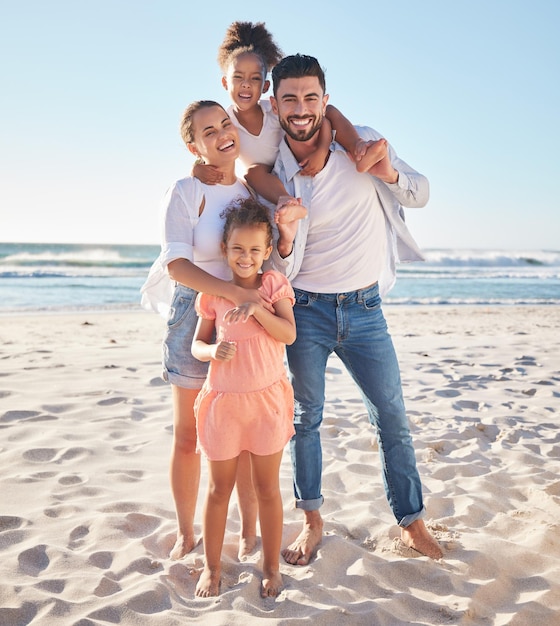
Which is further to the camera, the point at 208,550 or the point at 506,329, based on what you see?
the point at 506,329

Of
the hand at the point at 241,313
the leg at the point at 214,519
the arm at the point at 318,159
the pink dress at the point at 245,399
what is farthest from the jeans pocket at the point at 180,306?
the arm at the point at 318,159

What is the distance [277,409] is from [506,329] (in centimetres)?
890

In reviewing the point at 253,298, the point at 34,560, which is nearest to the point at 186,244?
the point at 253,298

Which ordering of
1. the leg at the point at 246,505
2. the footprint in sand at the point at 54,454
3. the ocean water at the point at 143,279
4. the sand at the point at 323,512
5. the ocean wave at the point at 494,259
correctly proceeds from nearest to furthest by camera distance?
1. the sand at the point at 323,512
2. the leg at the point at 246,505
3. the footprint in sand at the point at 54,454
4. the ocean water at the point at 143,279
5. the ocean wave at the point at 494,259

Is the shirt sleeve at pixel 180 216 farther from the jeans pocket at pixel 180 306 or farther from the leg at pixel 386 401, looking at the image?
the leg at pixel 386 401

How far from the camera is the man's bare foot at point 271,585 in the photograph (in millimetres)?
2516

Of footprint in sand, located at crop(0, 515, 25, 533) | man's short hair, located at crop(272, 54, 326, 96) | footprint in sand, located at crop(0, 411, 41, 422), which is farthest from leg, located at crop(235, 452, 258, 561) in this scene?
footprint in sand, located at crop(0, 411, 41, 422)

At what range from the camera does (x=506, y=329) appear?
1058 centimetres

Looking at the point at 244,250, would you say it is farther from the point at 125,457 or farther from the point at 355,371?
the point at 125,457

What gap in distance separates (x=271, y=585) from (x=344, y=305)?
1.24 meters

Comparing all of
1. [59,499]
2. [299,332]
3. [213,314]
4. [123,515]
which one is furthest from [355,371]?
[59,499]

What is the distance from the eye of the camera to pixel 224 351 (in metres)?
2.44

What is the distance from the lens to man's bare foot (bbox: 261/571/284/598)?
8.25 ft

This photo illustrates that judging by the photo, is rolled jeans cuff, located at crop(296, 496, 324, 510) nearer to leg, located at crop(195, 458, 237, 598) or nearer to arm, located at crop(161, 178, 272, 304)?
leg, located at crop(195, 458, 237, 598)
